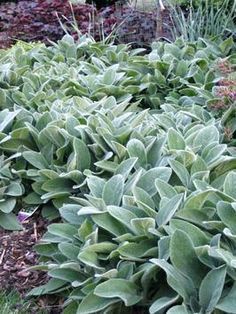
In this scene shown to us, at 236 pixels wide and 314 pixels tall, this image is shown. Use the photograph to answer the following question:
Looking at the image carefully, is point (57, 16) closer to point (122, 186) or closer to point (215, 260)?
point (122, 186)

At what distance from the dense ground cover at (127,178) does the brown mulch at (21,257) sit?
0.25ft

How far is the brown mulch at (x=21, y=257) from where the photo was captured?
2.98 meters

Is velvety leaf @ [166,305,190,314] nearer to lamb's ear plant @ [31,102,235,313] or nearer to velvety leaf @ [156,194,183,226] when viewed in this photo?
lamb's ear plant @ [31,102,235,313]

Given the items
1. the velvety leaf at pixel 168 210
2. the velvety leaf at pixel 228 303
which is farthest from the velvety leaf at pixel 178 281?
the velvety leaf at pixel 168 210

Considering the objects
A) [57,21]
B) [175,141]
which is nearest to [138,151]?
[175,141]

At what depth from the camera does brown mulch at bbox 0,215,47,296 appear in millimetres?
2984

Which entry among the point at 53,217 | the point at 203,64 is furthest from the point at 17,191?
the point at 203,64

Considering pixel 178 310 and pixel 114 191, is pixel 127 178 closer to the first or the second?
pixel 114 191

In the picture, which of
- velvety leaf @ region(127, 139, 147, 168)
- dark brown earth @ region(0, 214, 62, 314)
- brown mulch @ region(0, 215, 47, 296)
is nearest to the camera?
dark brown earth @ region(0, 214, 62, 314)

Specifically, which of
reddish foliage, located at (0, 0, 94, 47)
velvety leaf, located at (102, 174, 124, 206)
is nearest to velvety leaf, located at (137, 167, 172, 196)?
velvety leaf, located at (102, 174, 124, 206)

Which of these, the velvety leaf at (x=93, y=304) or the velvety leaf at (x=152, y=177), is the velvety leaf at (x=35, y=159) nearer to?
the velvety leaf at (x=152, y=177)

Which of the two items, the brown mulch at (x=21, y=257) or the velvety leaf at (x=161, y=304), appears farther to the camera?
the brown mulch at (x=21, y=257)

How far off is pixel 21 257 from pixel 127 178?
2.39 ft

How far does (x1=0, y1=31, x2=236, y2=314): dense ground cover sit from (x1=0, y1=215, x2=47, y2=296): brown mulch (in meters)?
0.08
